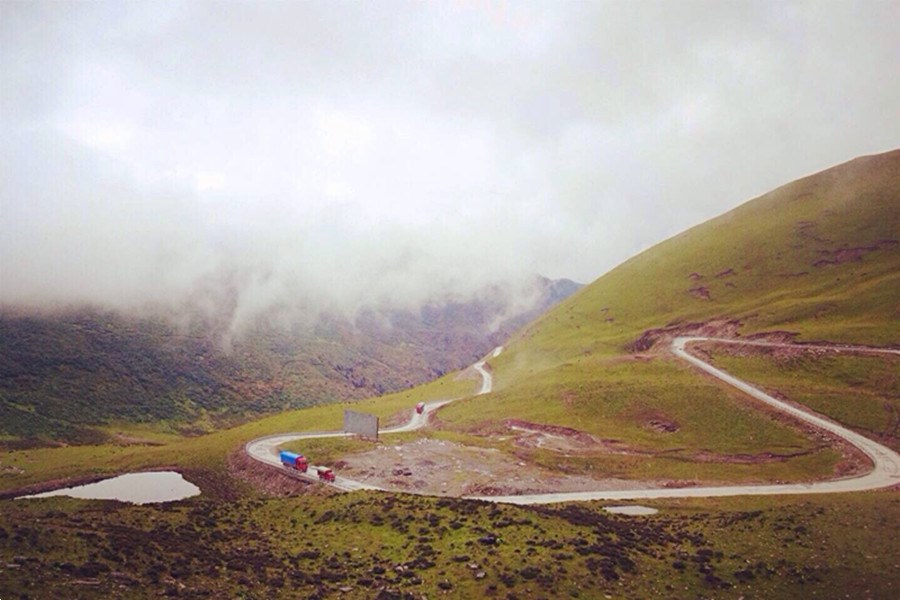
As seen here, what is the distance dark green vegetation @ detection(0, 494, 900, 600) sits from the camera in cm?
2328

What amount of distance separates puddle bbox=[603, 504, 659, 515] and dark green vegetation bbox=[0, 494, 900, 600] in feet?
3.62

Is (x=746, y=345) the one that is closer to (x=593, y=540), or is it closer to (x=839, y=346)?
(x=839, y=346)

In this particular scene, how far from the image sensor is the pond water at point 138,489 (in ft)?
164

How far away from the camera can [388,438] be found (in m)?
67.1

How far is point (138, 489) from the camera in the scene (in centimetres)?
5344

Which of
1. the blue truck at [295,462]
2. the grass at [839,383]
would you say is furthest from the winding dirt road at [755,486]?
the grass at [839,383]

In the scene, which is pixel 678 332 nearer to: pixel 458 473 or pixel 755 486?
pixel 755 486

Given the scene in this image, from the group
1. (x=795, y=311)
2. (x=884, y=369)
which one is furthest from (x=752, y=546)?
(x=795, y=311)

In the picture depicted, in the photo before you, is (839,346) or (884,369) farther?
(839,346)

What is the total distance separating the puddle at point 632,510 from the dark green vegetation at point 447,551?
1.10 meters

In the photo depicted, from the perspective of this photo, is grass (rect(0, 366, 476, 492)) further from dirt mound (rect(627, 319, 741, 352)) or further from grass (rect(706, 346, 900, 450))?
grass (rect(706, 346, 900, 450))

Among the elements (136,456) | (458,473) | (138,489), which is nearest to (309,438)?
(138,489)

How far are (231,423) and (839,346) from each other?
175 meters

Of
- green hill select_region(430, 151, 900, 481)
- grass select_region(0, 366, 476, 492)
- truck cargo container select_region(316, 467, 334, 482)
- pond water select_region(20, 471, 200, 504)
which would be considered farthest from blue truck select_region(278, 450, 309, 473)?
green hill select_region(430, 151, 900, 481)
